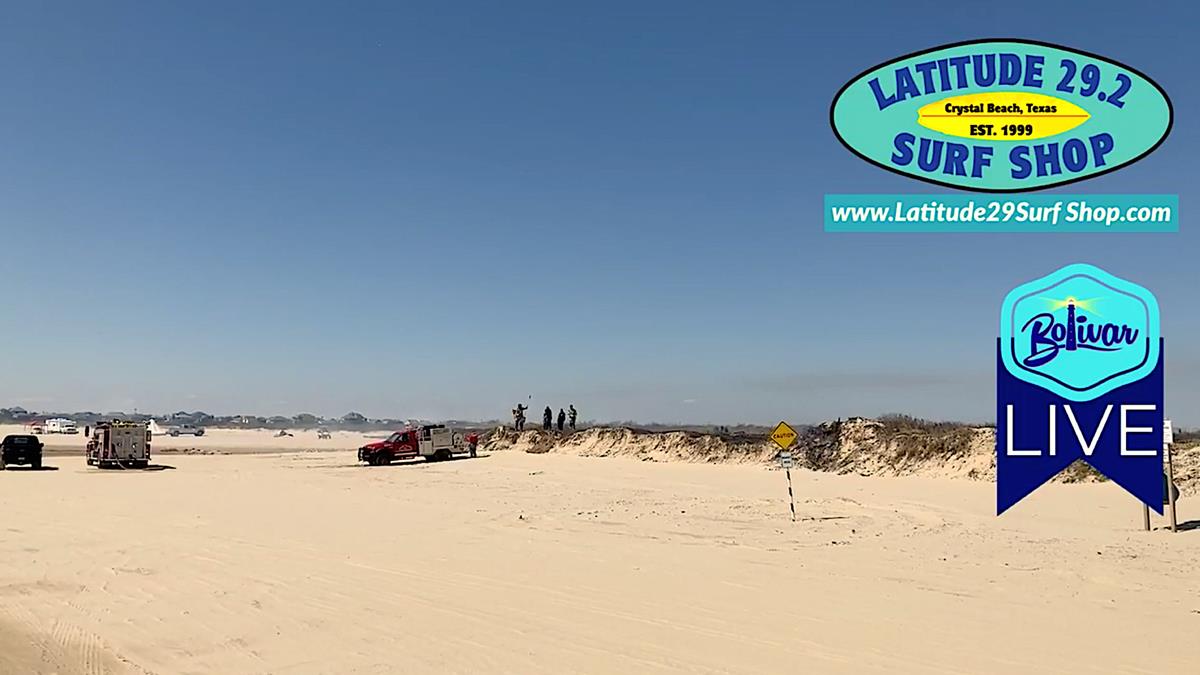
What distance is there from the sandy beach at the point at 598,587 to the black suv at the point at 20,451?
1872 centimetres

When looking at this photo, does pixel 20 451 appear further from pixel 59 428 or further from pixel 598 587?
pixel 59 428

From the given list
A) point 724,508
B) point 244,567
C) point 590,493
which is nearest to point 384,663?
point 244,567

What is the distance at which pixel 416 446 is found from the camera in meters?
45.8

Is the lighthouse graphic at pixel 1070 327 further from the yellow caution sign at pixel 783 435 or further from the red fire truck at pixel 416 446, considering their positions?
the red fire truck at pixel 416 446

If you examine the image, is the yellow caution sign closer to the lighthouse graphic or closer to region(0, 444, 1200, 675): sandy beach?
region(0, 444, 1200, 675): sandy beach

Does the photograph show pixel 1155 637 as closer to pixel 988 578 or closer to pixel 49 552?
pixel 988 578

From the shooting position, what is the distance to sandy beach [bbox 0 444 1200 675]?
874 centimetres

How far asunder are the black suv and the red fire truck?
1461 cm

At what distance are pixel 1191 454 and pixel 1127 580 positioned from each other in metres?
16.2

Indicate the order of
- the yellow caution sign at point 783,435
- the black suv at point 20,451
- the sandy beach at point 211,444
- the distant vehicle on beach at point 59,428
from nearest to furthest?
the yellow caution sign at point 783,435 < the black suv at point 20,451 < the sandy beach at point 211,444 < the distant vehicle on beach at point 59,428

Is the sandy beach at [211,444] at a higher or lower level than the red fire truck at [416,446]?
lower

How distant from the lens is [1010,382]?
15.4 m

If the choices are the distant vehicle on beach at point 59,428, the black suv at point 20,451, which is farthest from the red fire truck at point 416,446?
the distant vehicle on beach at point 59,428

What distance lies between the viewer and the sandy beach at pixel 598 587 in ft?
28.7
